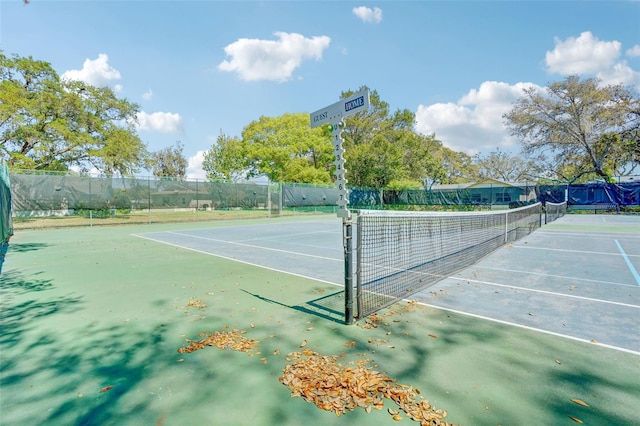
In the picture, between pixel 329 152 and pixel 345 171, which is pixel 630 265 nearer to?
pixel 345 171

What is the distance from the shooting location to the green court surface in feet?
6.72

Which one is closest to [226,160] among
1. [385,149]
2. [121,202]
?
[385,149]

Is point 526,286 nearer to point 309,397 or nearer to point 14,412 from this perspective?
point 309,397

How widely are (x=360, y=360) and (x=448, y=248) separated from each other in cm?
606

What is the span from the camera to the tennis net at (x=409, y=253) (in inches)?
163

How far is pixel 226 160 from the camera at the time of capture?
38688 mm

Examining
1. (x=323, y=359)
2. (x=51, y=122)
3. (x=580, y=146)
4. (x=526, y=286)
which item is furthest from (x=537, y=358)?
(x=580, y=146)

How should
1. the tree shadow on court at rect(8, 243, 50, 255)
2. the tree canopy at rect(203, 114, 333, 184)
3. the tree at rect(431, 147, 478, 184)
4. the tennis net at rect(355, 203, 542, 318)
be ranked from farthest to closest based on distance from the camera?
1. the tree at rect(431, 147, 478, 184)
2. the tree canopy at rect(203, 114, 333, 184)
3. the tree shadow on court at rect(8, 243, 50, 255)
4. the tennis net at rect(355, 203, 542, 318)

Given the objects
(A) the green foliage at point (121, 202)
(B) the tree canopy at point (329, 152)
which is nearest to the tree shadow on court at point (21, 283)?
(A) the green foliage at point (121, 202)

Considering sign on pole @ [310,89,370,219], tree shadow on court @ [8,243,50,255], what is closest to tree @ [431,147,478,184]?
tree shadow on court @ [8,243,50,255]

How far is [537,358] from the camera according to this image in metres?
2.73

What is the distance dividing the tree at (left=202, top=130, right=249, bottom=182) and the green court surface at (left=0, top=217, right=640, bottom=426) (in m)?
32.1

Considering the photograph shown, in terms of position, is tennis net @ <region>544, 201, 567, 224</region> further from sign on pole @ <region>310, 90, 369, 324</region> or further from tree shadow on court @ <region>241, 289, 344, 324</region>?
sign on pole @ <region>310, 90, 369, 324</region>

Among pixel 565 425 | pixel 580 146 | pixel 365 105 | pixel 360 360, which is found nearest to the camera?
pixel 565 425
